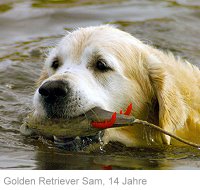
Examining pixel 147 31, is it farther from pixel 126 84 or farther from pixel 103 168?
pixel 103 168

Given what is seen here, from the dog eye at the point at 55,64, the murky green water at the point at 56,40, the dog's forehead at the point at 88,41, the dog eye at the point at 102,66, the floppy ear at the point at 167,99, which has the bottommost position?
the murky green water at the point at 56,40

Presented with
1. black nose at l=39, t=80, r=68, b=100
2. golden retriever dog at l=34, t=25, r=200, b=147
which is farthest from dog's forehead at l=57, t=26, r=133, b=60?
black nose at l=39, t=80, r=68, b=100

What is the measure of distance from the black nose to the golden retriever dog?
131mm

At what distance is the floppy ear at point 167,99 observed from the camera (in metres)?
6.34

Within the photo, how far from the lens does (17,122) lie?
7742 millimetres

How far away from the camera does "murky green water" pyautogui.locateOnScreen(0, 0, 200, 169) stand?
20.0 feet

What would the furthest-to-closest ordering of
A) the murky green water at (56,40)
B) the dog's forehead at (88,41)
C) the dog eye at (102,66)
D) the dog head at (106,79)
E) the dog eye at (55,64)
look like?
the dog eye at (55,64), the dog's forehead at (88,41), the dog eye at (102,66), the murky green water at (56,40), the dog head at (106,79)

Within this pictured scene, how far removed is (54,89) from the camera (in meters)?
5.80

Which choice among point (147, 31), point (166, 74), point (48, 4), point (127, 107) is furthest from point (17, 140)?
point (48, 4)

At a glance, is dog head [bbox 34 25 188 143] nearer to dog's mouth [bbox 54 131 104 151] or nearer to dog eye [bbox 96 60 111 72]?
dog eye [bbox 96 60 111 72]

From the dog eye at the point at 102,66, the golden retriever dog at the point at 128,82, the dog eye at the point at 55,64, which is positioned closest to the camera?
the golden retriever dog at the point at 128,82

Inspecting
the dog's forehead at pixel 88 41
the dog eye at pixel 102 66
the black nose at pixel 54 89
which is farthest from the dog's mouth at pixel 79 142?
the dog's forehead at pixel 88 41

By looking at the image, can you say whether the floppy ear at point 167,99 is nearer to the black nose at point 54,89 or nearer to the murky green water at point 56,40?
the murky green water at point 56,40

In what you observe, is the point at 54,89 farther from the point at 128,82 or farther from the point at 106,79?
the point at 128,82
